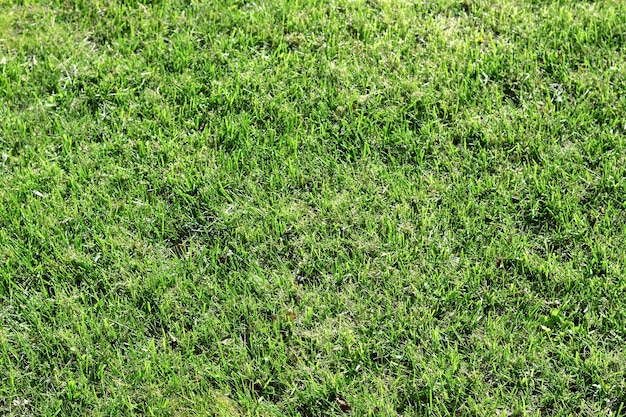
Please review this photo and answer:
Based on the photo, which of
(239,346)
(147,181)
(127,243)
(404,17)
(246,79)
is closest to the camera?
(239,346)

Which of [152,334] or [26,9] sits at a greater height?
[26,9]

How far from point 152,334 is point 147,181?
92 centimetres

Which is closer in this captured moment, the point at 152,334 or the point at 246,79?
the point at 152,334

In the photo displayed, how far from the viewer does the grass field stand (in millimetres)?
3695

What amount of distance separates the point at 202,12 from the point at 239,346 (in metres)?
2.44

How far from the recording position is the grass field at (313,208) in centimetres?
370

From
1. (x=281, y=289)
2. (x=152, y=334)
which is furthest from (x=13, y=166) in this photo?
(x=281, y=289)

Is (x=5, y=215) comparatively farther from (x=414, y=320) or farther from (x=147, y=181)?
(x=414, y=320)

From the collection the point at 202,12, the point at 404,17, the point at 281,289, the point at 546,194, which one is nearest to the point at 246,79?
the point at 202,12

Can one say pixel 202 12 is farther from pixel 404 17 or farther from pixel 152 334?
pixel 152 334

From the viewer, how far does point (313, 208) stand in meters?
4.34

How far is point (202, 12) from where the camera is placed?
211 inches

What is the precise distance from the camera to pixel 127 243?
4.18m

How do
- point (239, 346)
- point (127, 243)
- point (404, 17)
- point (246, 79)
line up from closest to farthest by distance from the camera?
point (239, 346)
point (127, 243)
point (246, 79)
point (404, 17)
